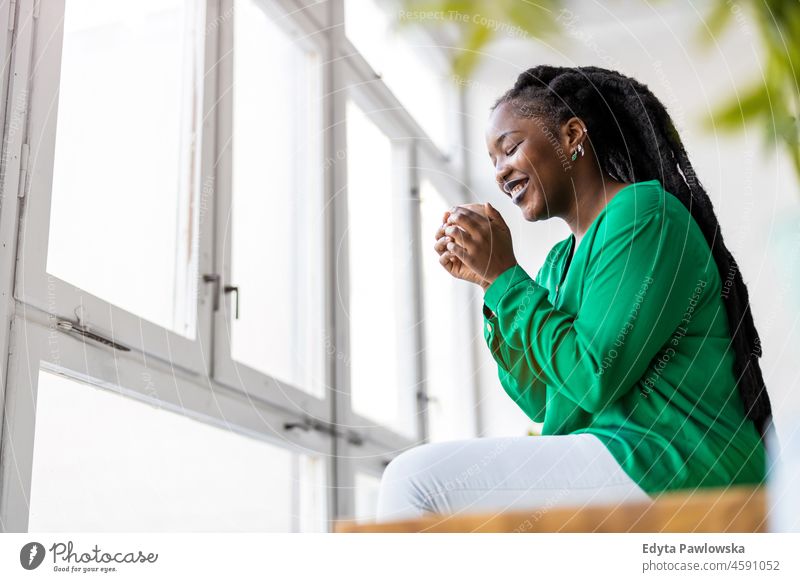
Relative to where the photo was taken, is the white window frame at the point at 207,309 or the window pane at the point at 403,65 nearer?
the white window frame at the point at 207,309

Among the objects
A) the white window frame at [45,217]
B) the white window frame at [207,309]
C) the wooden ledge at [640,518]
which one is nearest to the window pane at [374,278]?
the white window frame at [207,309]

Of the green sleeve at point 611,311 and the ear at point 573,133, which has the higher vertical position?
the ear at point 573,133

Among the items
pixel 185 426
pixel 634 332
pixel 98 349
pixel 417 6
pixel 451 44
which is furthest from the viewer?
pixel 451 44

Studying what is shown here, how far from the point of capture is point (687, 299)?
0.80 m

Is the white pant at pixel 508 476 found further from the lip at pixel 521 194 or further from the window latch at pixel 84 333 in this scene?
the window latch at pixel 84 333

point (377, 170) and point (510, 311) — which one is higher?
point (377, 170)

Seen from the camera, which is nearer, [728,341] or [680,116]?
[728,341]

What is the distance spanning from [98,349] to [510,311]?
1.57 ft

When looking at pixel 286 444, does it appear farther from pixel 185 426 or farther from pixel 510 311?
pixel 510 311

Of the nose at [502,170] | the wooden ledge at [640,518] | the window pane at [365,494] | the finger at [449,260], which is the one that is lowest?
the wooden ledge at [640,518]

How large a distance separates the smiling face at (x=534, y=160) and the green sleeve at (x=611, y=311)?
0.34 feet

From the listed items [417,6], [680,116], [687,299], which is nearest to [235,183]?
[417,6]

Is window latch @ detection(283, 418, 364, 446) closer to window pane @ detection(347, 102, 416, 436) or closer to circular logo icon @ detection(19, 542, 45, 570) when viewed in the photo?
window pane @ detection(347, 102, 416, 436)

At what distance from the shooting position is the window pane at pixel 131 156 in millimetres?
1085
